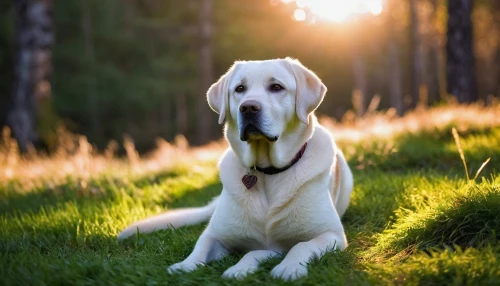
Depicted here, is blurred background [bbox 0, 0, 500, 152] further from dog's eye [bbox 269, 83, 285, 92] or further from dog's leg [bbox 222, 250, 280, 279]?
dog's leg [bbox 222, 250, 280, 279]

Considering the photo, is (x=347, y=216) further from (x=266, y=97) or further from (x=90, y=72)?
(x=90, y=72)

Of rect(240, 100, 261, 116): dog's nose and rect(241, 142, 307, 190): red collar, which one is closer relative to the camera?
rect(240, 100, 261, 116): dog's nose

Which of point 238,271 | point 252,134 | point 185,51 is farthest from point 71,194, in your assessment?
point 185,51

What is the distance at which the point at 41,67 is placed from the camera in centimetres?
1042

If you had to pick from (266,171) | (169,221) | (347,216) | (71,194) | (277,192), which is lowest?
(71,194)

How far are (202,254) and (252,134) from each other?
848 millimetres

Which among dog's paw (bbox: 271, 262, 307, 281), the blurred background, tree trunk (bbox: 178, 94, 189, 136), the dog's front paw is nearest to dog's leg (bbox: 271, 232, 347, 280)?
dog's paw (bbox: 271, 262, 307, 281)

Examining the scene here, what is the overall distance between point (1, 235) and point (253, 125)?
2.50 metres

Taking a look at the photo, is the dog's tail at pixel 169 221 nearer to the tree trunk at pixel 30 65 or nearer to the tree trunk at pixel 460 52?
the tree trunk at pixel 30 65

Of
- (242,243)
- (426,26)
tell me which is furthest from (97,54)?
(242,243)

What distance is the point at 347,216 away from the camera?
15.0 ft

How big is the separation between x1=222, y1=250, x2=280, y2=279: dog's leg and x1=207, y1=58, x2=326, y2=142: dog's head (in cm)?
75

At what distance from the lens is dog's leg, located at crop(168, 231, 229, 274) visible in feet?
10.1

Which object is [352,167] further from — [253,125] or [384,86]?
[384,86]
